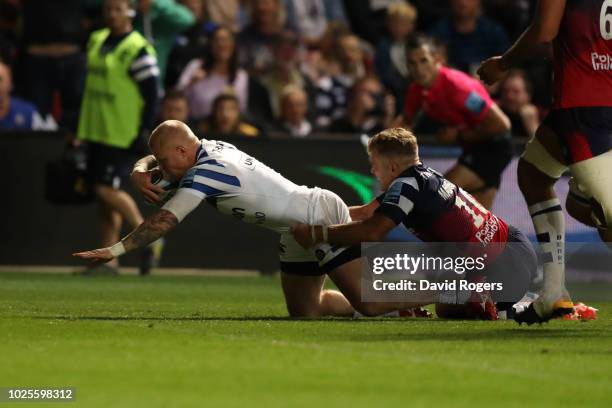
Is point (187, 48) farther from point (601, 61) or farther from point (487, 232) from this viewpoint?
point (601, 61)

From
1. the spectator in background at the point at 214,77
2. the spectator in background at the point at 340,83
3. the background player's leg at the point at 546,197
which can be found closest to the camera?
the background player's leg at the point at 546,197

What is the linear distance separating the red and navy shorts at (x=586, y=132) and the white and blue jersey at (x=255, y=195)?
1.51 meters

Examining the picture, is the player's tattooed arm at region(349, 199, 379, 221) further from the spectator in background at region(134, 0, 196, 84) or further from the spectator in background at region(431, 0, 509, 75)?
the spectator in background at region(431, 0, 509, 75)

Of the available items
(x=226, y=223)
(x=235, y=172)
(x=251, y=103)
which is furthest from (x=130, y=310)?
(x=251, y=103)

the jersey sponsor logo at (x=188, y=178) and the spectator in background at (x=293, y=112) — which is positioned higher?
the jersey sponsor logo at (x=188, y=178)

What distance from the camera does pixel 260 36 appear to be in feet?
62.9

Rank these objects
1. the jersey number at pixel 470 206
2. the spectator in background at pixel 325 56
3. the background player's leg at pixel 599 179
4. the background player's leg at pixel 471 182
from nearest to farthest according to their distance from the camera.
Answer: the background player's leg at pixel 599 179, the jersey number at pixel 470 206, the background player's leg at pixel 471 182, the spectator in background at pixel 325 56

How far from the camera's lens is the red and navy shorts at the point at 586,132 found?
8.73 meters

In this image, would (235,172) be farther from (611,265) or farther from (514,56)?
(611,265)

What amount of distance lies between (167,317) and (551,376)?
3.62 m

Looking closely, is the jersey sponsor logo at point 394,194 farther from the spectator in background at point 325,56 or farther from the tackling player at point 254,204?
the spectator in background at point 325,56

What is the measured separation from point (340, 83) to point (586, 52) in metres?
10.2

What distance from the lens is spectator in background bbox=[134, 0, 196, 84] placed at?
Answer: 17.6 meters

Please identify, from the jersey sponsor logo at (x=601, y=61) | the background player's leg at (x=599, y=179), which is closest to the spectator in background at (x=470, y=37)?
the jersey sponsor logo at (x=601, y=61)
